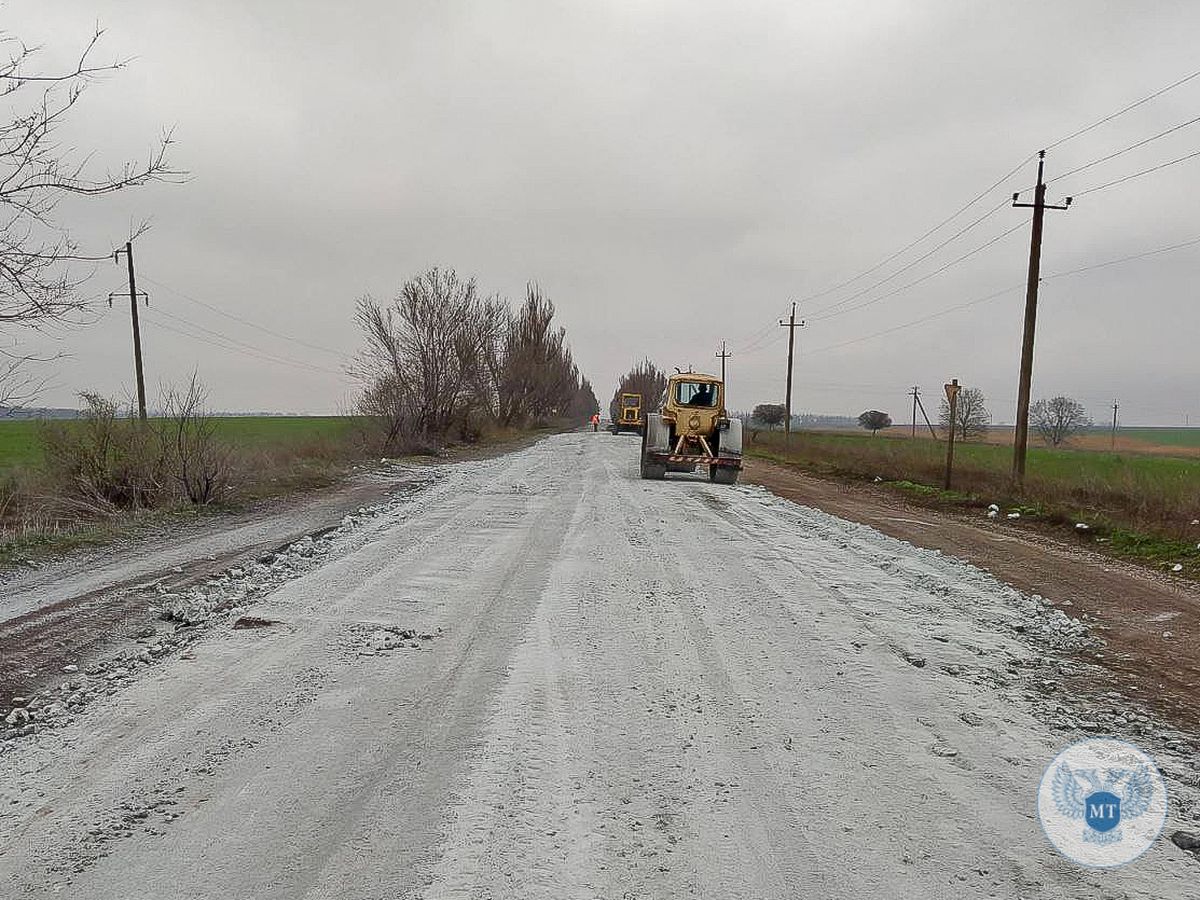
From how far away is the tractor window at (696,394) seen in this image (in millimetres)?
20078

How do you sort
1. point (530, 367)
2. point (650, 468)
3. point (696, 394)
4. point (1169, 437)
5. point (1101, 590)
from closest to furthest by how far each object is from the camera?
1. point (1101, 590)
2. point (650, 468)
3. point (696, 394)
4. point (530, 367)
5. point (1169, 437)

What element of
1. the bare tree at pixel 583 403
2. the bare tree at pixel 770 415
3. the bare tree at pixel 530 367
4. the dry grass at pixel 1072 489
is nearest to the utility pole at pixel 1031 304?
the dry grass at pixel 1072 489

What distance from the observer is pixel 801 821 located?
3223 mm

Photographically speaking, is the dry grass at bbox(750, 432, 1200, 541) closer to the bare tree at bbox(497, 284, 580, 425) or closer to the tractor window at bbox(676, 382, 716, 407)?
the tractor window at bbox(676, 382, 716, 407)

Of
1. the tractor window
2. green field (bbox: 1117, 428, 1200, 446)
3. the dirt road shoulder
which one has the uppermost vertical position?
the tractor window

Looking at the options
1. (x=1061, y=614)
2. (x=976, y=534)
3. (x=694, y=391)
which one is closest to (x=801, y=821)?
(x=1061, y=614)

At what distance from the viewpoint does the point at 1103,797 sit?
A: 3.50m

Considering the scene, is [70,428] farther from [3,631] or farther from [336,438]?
[336,438]

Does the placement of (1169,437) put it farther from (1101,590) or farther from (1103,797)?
(1103,797)

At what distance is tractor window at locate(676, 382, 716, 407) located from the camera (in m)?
20.1
